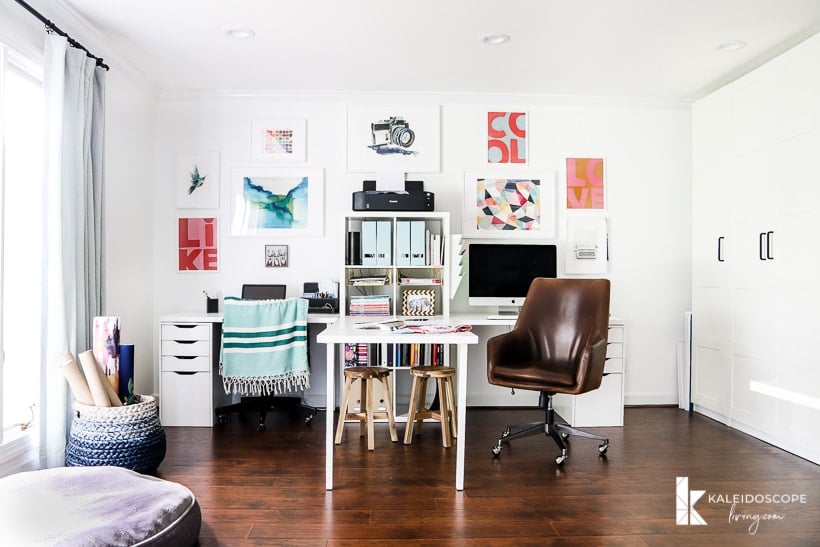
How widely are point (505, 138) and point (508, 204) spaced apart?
1.74 feet

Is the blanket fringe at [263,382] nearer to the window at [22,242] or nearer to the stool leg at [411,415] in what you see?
the stool leg at [411,415]

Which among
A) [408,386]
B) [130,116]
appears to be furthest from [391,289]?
[130,116]

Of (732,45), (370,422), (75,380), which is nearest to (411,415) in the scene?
(370,422)

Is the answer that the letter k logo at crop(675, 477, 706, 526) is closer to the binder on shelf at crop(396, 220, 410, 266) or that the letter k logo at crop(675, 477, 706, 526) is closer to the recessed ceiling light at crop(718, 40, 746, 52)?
the binder on shelf at crop(396, 220, 410, 266)

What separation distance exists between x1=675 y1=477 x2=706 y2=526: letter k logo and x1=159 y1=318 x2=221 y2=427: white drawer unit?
2.93m

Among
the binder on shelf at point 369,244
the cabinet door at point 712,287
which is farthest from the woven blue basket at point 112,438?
the cabinet door at point 712,287

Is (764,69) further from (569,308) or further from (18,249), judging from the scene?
(18,249)

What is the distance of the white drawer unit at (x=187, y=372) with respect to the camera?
4.00 metres

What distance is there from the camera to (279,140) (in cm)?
461

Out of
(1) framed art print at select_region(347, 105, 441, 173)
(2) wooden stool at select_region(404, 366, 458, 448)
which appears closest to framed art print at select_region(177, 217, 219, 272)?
(1) framed art print at select_region(347, 105, 441, 173)

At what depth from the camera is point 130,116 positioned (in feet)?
13.6

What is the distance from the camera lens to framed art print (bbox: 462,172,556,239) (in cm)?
462

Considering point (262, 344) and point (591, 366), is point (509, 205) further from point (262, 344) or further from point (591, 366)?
point (262, 344)

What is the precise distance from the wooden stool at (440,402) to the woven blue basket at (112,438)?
1462 millimetres
